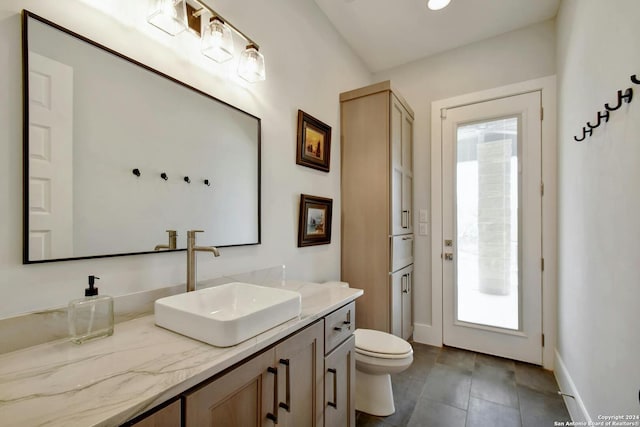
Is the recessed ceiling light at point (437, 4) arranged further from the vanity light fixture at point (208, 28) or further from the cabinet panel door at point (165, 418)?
the cabinet panel door at point (165, 418)

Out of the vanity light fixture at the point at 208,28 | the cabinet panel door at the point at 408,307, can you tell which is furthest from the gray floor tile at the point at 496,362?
the vanity light fixture at the point at 208,28

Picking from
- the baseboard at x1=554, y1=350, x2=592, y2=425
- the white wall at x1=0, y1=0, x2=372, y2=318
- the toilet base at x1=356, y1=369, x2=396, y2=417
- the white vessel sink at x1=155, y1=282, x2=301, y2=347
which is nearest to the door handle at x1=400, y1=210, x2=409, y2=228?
the white wall at x1=0, y1=0, x2=372, y2=318

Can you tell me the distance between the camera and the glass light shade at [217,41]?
1.29 m

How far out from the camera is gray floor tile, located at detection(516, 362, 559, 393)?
6.61 feet

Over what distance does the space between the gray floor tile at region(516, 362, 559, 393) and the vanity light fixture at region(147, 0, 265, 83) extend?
2695 mm

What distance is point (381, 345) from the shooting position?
1.76 meters

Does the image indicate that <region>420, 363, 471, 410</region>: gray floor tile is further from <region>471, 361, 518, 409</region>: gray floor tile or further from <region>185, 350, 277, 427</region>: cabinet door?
<region>185, 350, 277, 427</region>: cabinet door

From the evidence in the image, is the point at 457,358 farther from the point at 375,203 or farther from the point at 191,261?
the point at 191,261

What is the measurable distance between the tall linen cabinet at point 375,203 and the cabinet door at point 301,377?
3.97 ft

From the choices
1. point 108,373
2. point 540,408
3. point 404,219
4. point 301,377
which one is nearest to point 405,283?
point 404,219

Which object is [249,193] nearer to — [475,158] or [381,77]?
[475,158]

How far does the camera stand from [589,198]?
1478 millimetres

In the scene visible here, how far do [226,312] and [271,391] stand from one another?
385mm

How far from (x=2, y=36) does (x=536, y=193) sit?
3.06 m
